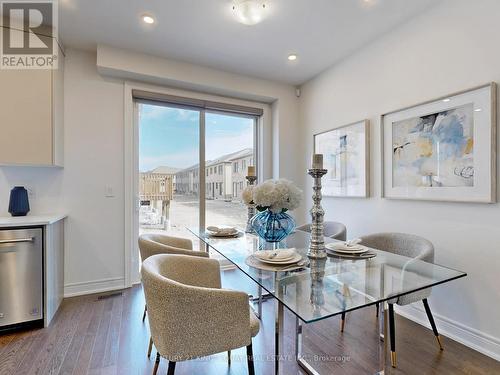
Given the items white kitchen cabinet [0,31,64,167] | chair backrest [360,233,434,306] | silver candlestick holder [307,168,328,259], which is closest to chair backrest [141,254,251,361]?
silver candlestick holder [307,168,328,259]

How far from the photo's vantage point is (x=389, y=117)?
2.52m

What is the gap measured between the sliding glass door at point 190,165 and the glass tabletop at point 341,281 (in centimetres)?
193

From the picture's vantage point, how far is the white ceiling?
7.14ft

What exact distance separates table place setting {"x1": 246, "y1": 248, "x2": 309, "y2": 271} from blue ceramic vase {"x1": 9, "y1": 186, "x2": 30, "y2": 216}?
2.36 metres

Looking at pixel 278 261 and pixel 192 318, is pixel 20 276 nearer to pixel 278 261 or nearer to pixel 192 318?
pixel 192 318

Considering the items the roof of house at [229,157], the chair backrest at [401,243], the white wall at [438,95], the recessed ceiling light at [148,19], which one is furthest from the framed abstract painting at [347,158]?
the recessed ceiling light at [148,19]

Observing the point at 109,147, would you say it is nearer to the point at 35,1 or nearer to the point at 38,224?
the point at 38,224

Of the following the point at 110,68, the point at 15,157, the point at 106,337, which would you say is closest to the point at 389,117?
the point at 110,68

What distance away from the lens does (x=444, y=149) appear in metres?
2.07

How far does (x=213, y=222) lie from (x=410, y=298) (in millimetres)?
2538

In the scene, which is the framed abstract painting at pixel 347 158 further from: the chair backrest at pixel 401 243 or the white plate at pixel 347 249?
the white plate at pixel 347 249

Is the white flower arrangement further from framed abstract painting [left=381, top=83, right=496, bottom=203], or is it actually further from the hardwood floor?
framed abstract painting [left=381, top=83, right=496, bottom=203]

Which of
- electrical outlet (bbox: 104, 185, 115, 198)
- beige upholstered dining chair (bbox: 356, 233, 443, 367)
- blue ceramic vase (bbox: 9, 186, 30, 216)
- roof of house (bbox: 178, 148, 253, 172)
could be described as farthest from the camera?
roof of house (bbox: 178, 148, 253, 172)

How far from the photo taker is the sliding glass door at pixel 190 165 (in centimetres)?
329
